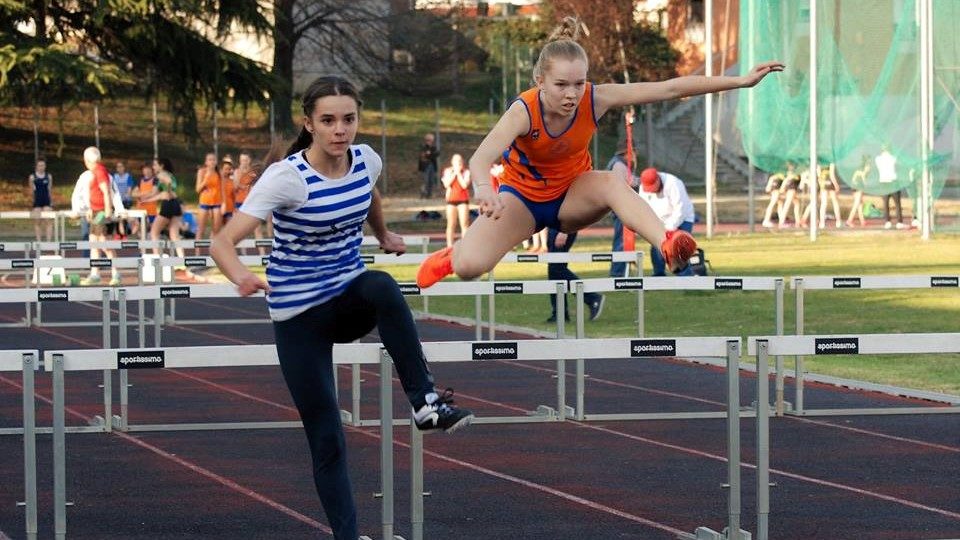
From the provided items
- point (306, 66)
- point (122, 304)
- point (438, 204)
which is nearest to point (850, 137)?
point (438, 204)

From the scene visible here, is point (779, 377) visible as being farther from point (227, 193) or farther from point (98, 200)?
point (227, 193)

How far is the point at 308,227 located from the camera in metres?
6.12

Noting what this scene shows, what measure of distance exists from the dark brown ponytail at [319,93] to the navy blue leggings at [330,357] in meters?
0.59

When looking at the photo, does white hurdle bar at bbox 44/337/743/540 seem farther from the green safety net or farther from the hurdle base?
the green safety net

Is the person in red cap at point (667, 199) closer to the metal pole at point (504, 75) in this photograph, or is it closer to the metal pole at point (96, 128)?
the metal pole at point (96, 128)

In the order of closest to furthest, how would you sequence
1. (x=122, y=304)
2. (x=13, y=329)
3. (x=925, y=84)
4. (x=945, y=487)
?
(x=945, y=487)
(x=122, y=304)
(x=13, y=329)
(x=925, y=84)

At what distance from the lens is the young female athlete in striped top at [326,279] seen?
6.06 meters

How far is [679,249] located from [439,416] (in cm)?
184

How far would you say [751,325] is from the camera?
17.2 m

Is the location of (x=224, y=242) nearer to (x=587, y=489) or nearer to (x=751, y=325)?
(x=587, y=489)

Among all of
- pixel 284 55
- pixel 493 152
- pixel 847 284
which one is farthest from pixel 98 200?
pixel 284 55

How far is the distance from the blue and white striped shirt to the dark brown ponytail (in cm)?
17

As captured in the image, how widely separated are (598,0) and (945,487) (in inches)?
1888

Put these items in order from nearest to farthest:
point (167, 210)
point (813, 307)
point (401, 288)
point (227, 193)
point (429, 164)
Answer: point (401, 288)
point (813, 307)
point (167, 210)
point (227, 193)
point (429, 164)
